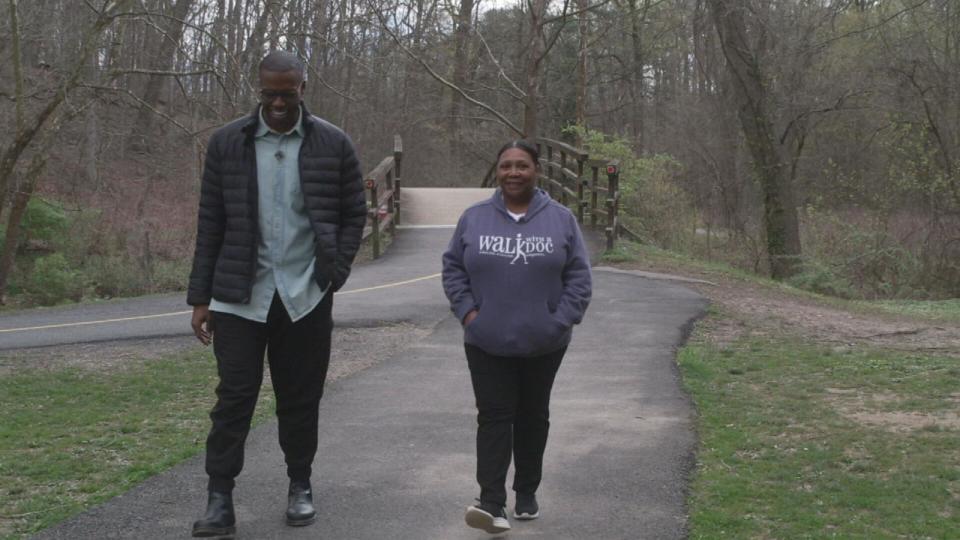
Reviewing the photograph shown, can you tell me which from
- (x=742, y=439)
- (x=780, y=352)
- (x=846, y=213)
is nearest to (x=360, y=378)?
(x=742, y=439)

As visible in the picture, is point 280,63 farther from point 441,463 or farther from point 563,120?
point 563,120

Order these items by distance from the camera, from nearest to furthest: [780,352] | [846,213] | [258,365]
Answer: [258,365] < [780,352] < [846,213]

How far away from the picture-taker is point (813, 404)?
7598 millimetres

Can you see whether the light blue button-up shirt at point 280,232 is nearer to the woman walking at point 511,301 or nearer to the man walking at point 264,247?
the man walking at point 264,247

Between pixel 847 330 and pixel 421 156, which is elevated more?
pixel 421 156

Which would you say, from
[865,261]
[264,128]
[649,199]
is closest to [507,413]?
[264,128]

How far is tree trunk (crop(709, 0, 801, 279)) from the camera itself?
2023 centimetres

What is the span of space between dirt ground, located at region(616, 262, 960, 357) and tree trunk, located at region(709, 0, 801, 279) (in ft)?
16.4

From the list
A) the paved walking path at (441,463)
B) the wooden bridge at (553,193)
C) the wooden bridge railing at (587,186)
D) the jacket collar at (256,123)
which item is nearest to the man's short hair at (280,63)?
the jacket collar at (256,123)

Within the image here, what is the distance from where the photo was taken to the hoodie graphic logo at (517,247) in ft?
15.2

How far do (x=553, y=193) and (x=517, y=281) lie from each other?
18696mm

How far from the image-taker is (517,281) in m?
4.61

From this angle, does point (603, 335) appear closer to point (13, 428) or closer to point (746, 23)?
point (13, 428)

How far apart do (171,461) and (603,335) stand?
5513 millimetres
